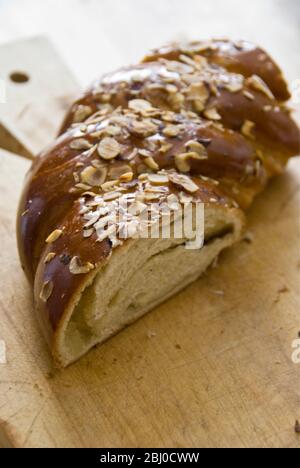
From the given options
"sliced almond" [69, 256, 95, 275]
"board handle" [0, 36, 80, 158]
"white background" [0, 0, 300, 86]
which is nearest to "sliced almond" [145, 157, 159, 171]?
"sliced almond" [69, 256, 95, 275]

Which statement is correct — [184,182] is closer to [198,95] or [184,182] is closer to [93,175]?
[93,175]

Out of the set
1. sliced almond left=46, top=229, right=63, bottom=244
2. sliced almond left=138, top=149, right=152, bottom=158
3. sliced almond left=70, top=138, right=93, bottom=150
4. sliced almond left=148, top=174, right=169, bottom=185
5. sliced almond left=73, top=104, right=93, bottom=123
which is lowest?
sliced almond left=148, top=174, right=169, bottom=185

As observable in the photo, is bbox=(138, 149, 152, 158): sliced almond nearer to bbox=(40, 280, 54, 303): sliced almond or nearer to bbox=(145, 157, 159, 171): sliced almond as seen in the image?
bbox=(145, 157, 159, 171): sliced almond

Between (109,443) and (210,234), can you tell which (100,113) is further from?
(109,443)

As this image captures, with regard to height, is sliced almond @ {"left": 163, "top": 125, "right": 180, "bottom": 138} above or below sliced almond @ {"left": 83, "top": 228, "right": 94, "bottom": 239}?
below

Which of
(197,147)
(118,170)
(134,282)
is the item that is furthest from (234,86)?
(134,282)

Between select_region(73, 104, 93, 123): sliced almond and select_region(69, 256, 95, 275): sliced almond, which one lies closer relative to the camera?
select_region(69, 256, 95, 275): sliced almond

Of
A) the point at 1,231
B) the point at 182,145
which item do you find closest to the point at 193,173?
the point at 182,145
